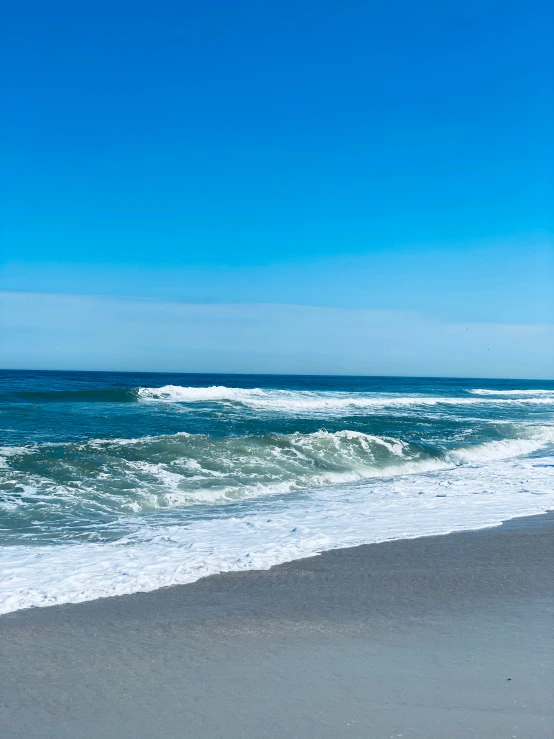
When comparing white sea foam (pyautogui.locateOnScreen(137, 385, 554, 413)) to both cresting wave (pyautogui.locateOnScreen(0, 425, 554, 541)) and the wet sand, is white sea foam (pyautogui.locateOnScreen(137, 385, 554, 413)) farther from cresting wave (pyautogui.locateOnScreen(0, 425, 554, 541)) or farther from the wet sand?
the wet sand

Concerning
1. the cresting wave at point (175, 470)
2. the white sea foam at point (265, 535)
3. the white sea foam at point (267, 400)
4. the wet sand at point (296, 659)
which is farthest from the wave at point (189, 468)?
the white sea foam at point (267, 400)

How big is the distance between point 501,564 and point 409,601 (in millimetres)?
1612

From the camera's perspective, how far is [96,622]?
15.9 ft

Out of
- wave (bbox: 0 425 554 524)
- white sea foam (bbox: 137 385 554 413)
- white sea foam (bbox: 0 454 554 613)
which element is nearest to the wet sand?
white sea foam (bbox: 0 454 554 613)

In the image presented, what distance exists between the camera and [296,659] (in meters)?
4.12

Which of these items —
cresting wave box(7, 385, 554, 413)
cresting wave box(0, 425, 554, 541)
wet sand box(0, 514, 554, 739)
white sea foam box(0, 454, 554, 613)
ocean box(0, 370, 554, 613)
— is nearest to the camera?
wet sand box(0, 514, 554, 739)

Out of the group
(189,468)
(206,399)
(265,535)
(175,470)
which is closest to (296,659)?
(265,535)

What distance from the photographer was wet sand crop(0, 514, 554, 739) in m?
3.35

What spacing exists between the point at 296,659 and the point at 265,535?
12.0 ft

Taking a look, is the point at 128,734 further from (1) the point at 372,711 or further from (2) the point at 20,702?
(1) the point at 372,711

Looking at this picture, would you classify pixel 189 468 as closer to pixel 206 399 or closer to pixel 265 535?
pixel 265 535

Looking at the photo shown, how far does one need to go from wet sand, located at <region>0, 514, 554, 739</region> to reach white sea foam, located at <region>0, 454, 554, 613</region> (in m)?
0.42

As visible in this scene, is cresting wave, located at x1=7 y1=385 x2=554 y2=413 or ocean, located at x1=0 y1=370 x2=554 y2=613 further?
cresting wave, located at x1=7 y1=385 x2=554 y2=413

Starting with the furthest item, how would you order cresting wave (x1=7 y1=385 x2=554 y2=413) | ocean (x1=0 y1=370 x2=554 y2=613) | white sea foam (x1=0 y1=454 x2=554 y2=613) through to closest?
cresting wave (x1=7 y1=385 x2=554 y2=413)
ocean (x1=0 y1=370 x2=554 y2=613)
white sea foam (x1=0 y1=454 x2=554 y2=613)
